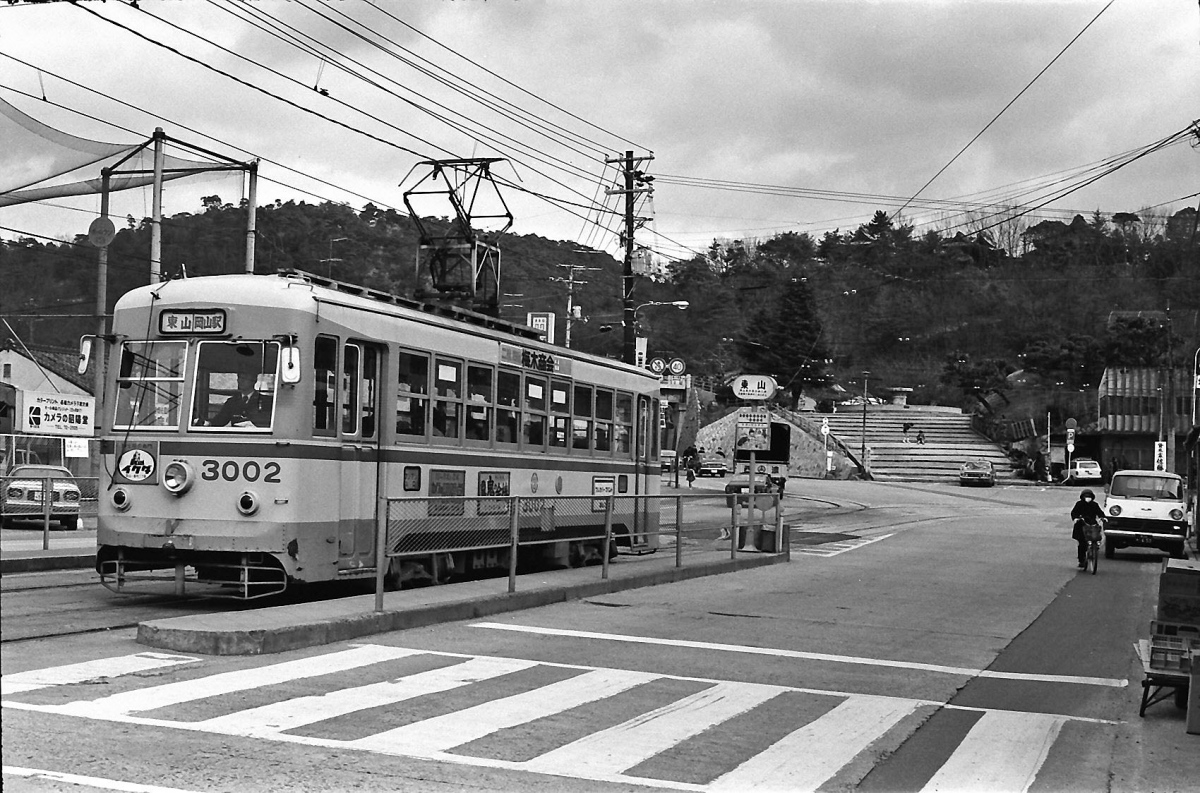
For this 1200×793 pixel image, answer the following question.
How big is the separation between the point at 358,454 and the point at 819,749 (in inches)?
301

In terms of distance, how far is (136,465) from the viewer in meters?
13.6

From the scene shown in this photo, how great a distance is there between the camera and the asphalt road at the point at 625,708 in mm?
7238

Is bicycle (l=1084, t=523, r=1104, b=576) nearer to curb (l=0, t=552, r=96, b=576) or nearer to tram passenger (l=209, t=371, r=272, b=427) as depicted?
tram passenger (l=209, t=371, r=272, b=427)

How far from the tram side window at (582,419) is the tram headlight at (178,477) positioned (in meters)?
7.60

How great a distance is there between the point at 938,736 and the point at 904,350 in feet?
448

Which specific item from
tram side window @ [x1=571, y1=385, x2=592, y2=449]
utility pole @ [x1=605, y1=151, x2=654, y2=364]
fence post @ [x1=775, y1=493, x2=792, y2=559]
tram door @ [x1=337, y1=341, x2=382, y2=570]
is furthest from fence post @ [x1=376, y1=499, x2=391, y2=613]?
utility pole @ [x1=605, y1=151, x2=654, y2=364]

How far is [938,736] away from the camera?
8914 mm

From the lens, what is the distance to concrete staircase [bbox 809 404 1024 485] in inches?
3479

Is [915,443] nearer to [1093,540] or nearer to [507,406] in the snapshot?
[1093,540]

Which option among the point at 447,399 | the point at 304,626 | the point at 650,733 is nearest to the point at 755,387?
the point at 447,399

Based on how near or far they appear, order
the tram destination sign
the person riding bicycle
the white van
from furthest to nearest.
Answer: the white van → the person riding bicycle → the tram destination sign

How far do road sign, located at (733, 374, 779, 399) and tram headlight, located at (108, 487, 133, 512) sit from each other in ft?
42.5

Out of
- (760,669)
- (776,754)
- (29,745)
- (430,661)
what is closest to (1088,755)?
→ (776,754)

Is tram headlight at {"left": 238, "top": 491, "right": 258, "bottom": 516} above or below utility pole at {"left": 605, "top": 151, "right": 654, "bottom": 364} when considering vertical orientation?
below
